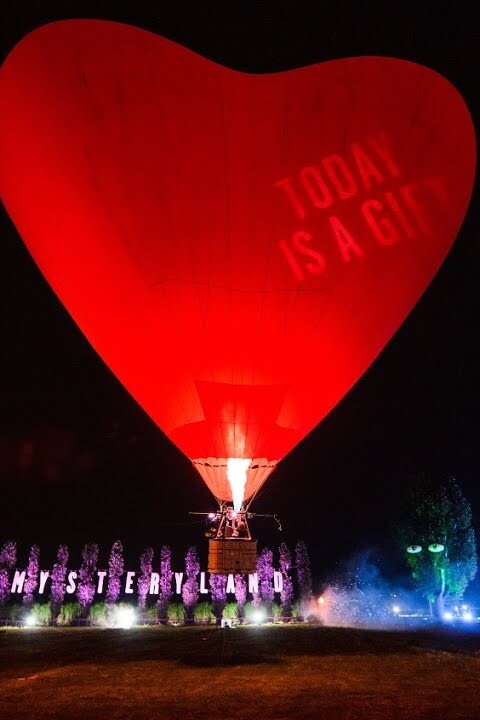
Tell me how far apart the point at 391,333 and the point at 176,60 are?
433 cm

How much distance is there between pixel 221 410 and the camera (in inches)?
283

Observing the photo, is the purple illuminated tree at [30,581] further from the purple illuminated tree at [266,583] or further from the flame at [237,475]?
the flame at [237,475]

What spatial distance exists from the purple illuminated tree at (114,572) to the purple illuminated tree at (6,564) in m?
5.83

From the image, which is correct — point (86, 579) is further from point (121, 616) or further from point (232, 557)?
point (232, 557)

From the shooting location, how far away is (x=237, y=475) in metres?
7.36

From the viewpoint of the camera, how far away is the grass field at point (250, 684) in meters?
4.82

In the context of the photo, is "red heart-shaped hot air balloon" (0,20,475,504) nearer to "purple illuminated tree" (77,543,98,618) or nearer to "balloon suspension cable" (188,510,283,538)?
"balloon suspension cable" (188,510,283,538)

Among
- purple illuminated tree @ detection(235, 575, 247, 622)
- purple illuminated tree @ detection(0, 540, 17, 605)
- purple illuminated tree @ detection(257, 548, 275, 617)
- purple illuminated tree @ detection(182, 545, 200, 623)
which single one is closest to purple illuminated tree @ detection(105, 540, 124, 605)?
purple illuminated tree @ detection(182, 545, 200, 623)

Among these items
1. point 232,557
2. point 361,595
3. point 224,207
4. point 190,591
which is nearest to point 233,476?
point 232,557

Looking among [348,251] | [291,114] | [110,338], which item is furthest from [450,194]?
[110,338]

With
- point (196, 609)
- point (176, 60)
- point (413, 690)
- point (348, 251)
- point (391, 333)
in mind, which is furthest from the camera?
point (196, 609)

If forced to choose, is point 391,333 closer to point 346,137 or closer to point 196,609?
point 346,137

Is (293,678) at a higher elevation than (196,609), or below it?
below

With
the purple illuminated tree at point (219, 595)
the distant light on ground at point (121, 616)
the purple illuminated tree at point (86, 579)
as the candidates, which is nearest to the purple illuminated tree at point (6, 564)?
the purple illuminated tree at point (86, 579)
